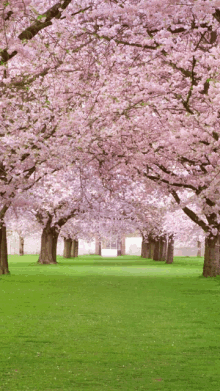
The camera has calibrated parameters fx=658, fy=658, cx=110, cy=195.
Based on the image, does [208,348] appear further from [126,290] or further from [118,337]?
[126,290]

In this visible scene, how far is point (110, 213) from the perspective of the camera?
166 ft

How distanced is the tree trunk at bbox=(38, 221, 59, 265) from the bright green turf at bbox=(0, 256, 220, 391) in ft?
115

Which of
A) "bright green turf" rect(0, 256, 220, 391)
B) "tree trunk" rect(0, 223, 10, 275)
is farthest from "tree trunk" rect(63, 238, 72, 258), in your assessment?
"bright green turf" rect(0, 256, 220, 391)

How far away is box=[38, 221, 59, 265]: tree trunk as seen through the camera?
2209 inches

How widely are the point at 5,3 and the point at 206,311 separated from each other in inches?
401

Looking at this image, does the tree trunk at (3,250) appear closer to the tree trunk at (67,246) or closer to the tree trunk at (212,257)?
the tree trunk at (212,257)

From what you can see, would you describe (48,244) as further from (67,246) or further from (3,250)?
(3,250)

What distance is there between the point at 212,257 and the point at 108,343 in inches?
909

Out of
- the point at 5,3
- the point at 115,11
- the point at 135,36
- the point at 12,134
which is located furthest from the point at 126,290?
the point at 5,3

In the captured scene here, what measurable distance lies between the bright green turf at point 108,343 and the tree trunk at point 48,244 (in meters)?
35.1

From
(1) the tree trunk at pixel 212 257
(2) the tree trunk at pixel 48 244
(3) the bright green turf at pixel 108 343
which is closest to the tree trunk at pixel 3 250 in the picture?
(1) the tree trunk at pixel 212 257

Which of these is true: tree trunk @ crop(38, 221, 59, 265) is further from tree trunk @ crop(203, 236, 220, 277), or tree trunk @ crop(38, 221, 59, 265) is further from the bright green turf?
the bright green turf

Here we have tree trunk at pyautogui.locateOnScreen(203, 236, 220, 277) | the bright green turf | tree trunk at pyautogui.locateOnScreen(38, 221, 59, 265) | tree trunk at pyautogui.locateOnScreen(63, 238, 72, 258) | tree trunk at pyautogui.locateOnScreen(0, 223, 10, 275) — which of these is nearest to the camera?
the bright green turf

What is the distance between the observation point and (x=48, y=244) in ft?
187
